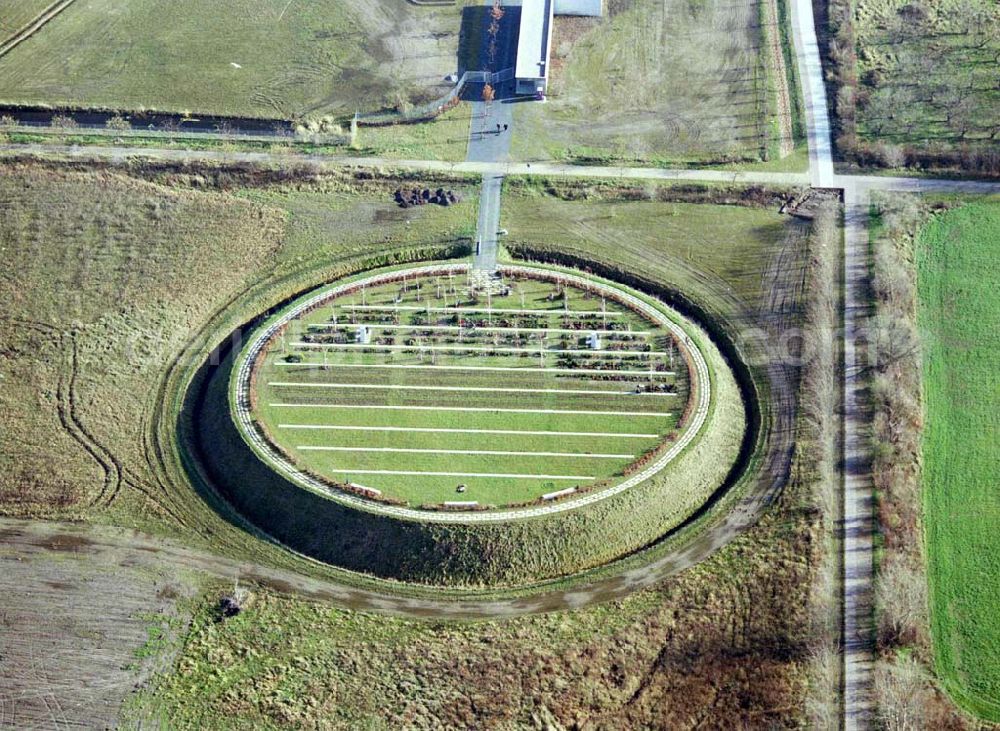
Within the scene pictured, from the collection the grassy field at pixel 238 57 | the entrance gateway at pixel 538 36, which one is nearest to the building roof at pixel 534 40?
the entrance gateway at pixel 538 36

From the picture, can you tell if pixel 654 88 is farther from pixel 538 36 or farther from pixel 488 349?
pixel 488 349

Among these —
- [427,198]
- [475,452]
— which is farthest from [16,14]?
[475,452]

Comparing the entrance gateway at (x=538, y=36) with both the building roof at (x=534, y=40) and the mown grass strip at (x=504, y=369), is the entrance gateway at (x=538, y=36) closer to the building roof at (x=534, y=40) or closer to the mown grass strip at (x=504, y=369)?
the building roof at (x=534, y=40)

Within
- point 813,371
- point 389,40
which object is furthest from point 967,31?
point 389,40

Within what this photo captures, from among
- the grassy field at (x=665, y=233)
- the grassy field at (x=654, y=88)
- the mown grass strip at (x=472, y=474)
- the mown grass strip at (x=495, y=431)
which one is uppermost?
the grassy field at (x=654, y=88)

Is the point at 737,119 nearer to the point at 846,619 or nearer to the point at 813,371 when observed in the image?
the point at 813,371
